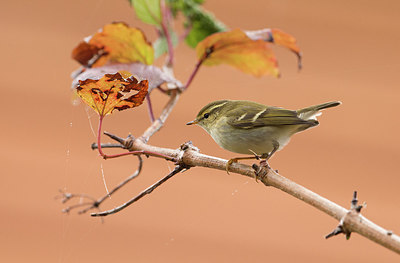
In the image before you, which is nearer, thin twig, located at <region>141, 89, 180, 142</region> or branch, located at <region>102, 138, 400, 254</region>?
branch, located at <region>102, 138, 400, 254</region>

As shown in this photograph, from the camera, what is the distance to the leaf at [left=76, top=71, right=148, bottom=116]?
22.0 inches

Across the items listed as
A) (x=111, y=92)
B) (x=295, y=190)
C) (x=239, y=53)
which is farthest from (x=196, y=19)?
(x=295, y=190)

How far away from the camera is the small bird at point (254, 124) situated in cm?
88

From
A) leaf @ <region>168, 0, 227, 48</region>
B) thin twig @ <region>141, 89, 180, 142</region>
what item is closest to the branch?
thin twig @ <region>141, 89, 180, 142</region>

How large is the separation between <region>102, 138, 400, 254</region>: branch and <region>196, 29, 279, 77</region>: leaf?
0.25 metres

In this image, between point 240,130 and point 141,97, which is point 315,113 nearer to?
point 240,130

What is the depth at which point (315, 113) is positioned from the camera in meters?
0.97

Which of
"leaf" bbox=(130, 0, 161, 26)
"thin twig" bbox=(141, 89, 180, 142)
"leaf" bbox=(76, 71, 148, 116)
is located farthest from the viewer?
"leaf" bbox=(130, 0, 161, 26)

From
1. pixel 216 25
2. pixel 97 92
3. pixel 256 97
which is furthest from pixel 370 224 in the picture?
pixel 256 97

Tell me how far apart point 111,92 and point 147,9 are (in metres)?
0.36

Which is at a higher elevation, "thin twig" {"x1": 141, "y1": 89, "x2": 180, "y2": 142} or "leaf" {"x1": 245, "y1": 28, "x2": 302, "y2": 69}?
"leaf" {"x1": 245, "y1": 28, "x2": 302, "y2": 69}

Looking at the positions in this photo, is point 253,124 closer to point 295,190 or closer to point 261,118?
point 261,118

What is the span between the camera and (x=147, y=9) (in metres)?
0.88

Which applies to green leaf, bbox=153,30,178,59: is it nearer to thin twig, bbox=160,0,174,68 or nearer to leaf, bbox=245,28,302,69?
thin twig, bbox=160,0,174,68
